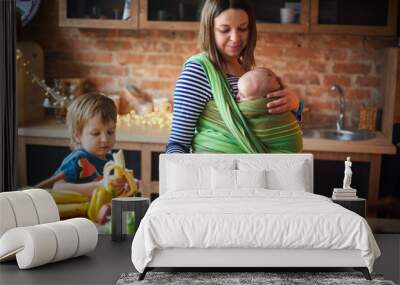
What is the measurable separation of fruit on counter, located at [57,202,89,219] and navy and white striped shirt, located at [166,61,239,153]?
3.13 feet

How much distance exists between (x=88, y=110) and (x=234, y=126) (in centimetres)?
132

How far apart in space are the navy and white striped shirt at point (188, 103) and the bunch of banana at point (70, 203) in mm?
939

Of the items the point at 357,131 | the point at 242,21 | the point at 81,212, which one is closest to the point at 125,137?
the point at 81,212

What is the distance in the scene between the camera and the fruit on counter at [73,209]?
6.46 m

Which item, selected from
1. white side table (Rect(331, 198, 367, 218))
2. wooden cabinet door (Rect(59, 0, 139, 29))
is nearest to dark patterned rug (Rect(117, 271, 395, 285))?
white side table (Rect(331, 198, 367, 218))

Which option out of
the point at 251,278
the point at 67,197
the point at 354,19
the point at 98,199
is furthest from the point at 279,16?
the point at 251,278

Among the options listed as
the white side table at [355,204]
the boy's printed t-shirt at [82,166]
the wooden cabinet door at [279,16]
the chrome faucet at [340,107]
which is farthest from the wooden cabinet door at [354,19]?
the boy's printed t-shirt at [82,166]

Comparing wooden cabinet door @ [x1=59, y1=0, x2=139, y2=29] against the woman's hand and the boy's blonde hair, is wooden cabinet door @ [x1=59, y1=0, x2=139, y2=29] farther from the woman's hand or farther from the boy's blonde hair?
the woman's hand

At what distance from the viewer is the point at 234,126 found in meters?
5.88

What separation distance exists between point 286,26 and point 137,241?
8.28 feet

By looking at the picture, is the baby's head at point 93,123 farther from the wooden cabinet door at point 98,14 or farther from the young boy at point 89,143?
the wooden cabinet door at point 98,14

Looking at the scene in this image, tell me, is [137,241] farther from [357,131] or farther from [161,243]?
[357,131]

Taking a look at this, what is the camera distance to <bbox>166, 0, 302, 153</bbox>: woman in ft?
19.6

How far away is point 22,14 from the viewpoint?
21.4 feet
